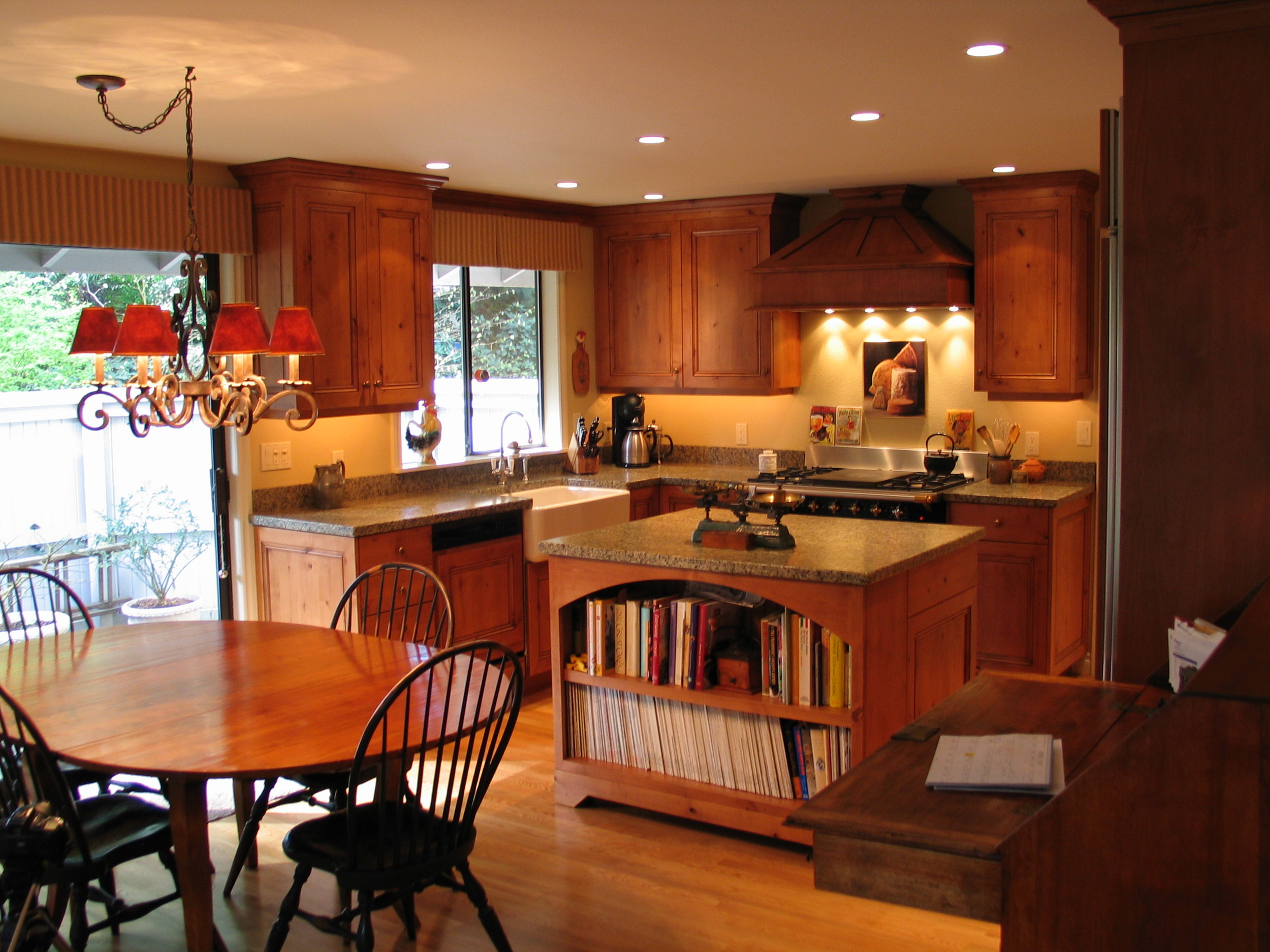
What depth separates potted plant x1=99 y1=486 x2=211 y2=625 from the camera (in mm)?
4602

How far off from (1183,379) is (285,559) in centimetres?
350

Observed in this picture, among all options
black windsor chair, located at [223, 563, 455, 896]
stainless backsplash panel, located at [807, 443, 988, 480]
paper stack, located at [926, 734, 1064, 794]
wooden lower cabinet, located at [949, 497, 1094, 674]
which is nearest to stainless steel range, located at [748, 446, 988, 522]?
stainless backsplash panel, located at [807, 443, 988, 480]

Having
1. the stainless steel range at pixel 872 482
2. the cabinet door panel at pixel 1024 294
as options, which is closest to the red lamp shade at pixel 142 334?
the stainless steel range at pixel 872 482

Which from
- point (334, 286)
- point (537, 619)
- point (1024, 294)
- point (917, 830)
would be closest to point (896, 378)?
point (1024, 294)

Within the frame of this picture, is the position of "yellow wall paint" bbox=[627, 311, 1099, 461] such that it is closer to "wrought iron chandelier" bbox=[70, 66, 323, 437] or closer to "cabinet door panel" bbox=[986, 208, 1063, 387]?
"cabinet door panel" bbox=[986, 208, 1063, 387]

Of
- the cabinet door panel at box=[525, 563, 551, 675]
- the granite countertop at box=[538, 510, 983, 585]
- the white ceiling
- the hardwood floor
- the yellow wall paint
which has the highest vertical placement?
the white ceiling

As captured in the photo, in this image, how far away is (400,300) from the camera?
199 inches

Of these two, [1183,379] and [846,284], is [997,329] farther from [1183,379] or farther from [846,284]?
[1183,379]

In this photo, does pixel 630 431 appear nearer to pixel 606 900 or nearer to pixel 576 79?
pixel 576 79

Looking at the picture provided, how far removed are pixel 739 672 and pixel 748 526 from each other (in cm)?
48

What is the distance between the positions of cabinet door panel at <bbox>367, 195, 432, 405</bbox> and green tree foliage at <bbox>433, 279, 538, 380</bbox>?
1.60 ft

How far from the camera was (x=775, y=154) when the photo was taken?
4648mm

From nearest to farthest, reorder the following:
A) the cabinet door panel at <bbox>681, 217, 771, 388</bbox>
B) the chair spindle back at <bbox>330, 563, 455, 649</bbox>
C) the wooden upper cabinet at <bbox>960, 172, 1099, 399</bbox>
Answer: the chair spindle back at <bbox>330, 563, 455, 649</bbox>
the wooden upper cabinet at <bbox>960, 172, 1099, 399</bbox>
the cabinet door panel at <bbox>681, 217, 771, 388</bbox>

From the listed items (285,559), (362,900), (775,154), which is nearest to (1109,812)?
(362,900)
